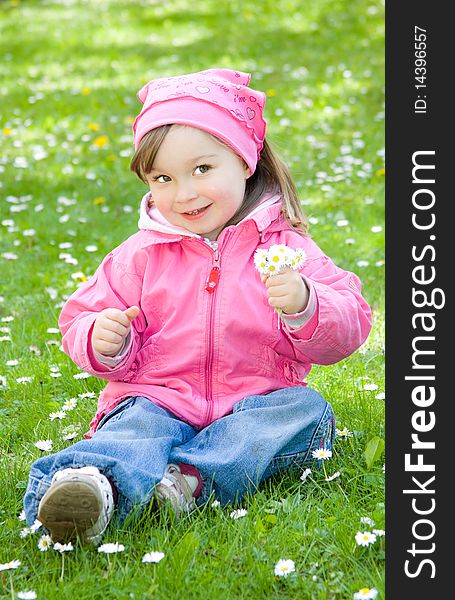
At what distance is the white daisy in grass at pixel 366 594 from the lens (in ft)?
7.25

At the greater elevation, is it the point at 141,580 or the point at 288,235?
the point at 288,235

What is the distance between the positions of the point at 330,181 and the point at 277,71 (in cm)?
304

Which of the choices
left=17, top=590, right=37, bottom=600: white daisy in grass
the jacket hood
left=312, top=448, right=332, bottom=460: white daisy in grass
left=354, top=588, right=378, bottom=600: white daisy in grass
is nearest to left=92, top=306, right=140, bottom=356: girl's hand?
the jacket hood

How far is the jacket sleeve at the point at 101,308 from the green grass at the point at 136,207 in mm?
378

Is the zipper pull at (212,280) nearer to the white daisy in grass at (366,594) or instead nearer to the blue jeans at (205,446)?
the blue jeans at (205,446)

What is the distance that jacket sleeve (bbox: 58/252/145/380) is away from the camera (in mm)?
2896

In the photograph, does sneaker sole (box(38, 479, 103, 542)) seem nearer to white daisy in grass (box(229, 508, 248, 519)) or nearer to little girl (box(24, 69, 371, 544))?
little girl (box(24, 69, 371, 544))

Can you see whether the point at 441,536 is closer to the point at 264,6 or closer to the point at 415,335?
the point at 415,335

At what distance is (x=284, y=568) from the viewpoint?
2352mm

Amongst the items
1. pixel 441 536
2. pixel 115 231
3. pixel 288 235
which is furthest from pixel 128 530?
pixel 115 231

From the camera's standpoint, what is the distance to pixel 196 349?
2.93m

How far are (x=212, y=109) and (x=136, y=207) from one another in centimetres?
306

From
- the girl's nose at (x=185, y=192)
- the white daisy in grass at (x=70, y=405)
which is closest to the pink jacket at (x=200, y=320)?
the girl's nose at (x=185, y=192)

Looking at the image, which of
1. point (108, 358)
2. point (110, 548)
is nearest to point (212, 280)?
point (108, 358)
